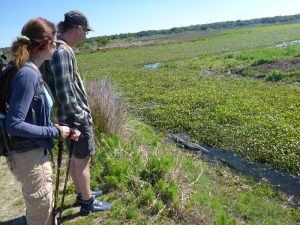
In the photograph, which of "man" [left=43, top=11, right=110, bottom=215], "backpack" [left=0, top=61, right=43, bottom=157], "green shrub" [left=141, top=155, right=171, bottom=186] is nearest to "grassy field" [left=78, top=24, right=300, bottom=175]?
"green shrub" [left=141, top=155, right=171, bottom=186]

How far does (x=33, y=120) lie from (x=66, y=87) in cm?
83

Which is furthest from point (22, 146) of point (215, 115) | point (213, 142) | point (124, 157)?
point (215, 115)

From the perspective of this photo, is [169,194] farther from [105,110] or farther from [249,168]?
[249,168]

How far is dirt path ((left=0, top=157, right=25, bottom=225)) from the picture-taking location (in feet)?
14.3

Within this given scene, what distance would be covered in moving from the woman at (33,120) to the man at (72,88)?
653 mm

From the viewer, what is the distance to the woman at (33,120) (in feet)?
8.23

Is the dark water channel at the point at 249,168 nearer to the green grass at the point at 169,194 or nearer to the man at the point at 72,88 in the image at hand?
the green grass at the point at 169,194

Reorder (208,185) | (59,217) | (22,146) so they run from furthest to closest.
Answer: (208,185), (59,217), (22,146)

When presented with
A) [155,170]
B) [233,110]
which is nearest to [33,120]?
[155,170]

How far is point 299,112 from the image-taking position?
9.44m

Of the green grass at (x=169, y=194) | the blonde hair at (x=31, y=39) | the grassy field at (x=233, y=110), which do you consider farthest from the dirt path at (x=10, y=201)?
the grassy field at (x=233, y=110)

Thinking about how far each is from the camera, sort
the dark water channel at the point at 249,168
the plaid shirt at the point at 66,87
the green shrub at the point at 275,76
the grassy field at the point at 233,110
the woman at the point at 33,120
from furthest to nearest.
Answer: the green shrub at the point at 275,76, the grassy field at the point at 233,110, the dark water channel at the point at 249,168, the plaid shirt at the point at 66,87, the woman at the point at 33,120

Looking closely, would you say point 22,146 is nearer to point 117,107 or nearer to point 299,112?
point 117,107

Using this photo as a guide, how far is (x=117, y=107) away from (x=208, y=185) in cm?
234
